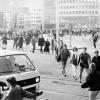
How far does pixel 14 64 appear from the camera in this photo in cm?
981

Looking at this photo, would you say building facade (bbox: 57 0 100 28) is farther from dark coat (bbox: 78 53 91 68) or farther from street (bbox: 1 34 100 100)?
dark coat (bbox: 78 53 91 68)

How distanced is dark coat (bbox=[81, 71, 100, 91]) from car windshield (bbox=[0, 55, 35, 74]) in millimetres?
2335

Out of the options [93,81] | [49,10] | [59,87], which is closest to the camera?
[93,81]

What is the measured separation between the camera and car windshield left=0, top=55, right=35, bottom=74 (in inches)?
376

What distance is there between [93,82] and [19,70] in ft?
8.15

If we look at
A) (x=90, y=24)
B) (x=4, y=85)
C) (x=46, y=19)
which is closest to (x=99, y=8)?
(x=90, y=24)

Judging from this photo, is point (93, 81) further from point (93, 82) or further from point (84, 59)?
point (84, 59)

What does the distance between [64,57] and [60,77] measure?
0.95 metres

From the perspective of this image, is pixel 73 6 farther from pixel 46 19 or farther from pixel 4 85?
pixel 4 85

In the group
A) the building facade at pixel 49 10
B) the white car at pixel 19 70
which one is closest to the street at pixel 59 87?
the white car at pixel 19 70

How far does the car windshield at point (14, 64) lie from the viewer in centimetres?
955

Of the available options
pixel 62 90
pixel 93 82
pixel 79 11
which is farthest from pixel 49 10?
pixel 93 82

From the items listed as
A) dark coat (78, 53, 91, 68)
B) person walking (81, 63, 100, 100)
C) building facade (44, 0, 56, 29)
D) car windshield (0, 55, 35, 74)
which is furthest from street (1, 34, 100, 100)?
building facade (44, 0, 56, 29)

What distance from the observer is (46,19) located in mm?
171875
